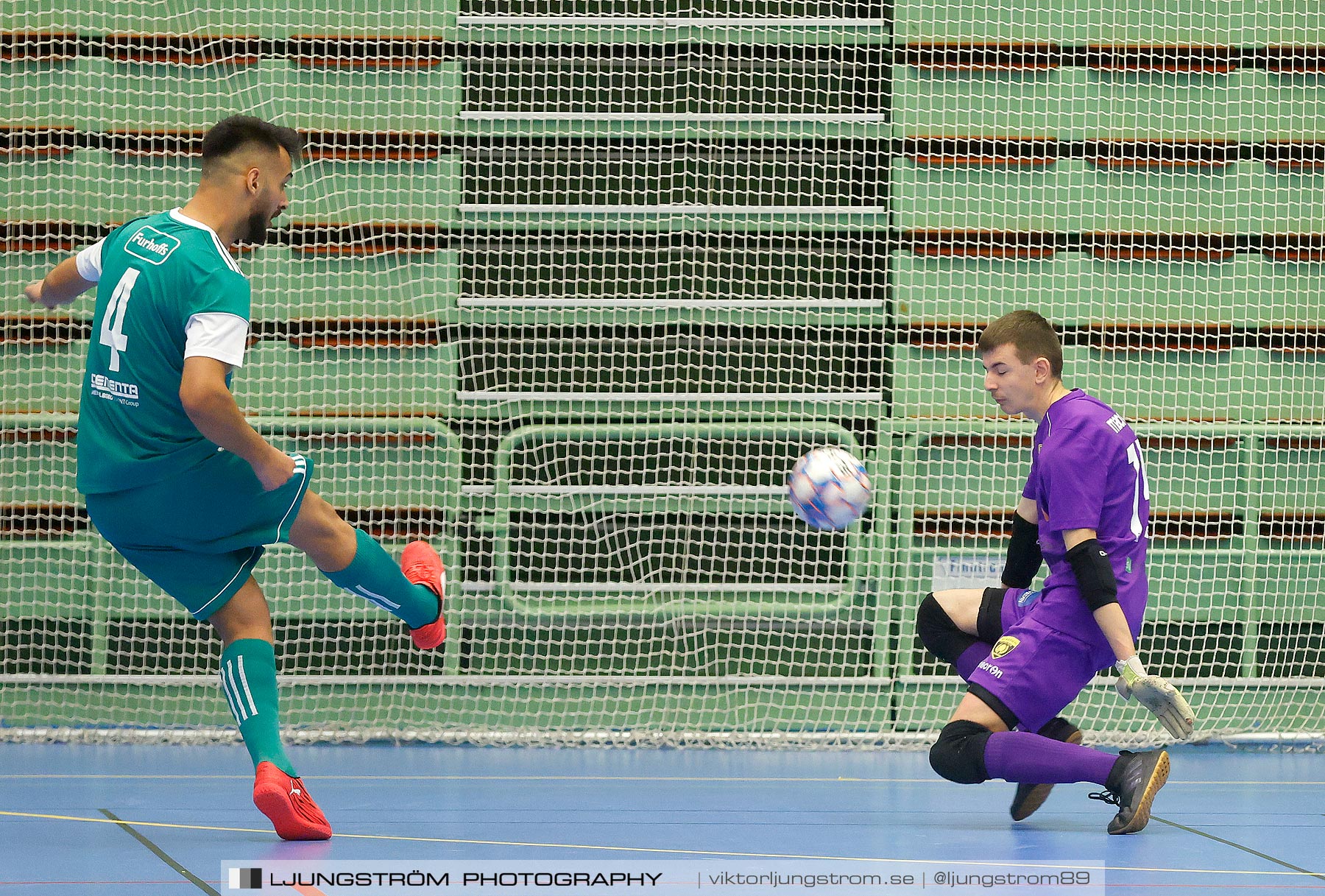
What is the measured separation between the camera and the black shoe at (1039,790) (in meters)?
3.37

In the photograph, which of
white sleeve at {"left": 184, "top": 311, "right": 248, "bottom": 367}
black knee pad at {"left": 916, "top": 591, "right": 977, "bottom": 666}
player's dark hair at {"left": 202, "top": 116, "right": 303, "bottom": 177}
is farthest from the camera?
black knee pad at {"left": 916, "top": 591, "right": 977, "bottom": 666}

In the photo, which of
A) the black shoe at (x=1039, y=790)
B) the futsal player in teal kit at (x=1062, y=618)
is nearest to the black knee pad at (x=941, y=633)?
the futsal player in teal kit at (x=1062, y=618)

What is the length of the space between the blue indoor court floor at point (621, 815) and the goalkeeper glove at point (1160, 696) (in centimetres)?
28

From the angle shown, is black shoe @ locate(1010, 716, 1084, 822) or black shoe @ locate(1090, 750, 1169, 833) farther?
black shoe @ locate(1010, 716, 1084, 822)

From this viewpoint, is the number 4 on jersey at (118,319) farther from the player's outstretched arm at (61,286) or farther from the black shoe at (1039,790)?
the black shoe at (1039,790)

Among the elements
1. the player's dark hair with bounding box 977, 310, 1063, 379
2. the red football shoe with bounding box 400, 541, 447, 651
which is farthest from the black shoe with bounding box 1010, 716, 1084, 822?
the red football shoe with bounding box 400, 541, 447, 651

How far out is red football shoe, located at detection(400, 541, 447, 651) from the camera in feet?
11.0

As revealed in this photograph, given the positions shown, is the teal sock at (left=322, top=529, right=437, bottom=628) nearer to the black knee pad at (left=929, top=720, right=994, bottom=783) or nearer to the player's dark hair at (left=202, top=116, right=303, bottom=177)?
the player's dark hair at (left=202, top=116, right=303, bottom=177)

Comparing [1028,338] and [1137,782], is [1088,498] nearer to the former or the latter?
[1028,338]

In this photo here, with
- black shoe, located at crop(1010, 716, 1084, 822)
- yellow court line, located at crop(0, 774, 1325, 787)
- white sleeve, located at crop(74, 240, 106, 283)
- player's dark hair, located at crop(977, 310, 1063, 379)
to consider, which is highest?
white sleeve, located at crop(74, 240, 106, 283)

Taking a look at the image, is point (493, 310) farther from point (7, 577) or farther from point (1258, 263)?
point (1258, 263)

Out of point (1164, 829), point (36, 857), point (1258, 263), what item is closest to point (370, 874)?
point (36, 857)

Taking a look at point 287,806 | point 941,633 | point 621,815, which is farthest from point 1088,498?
point 287,806

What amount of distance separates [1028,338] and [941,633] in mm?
844
